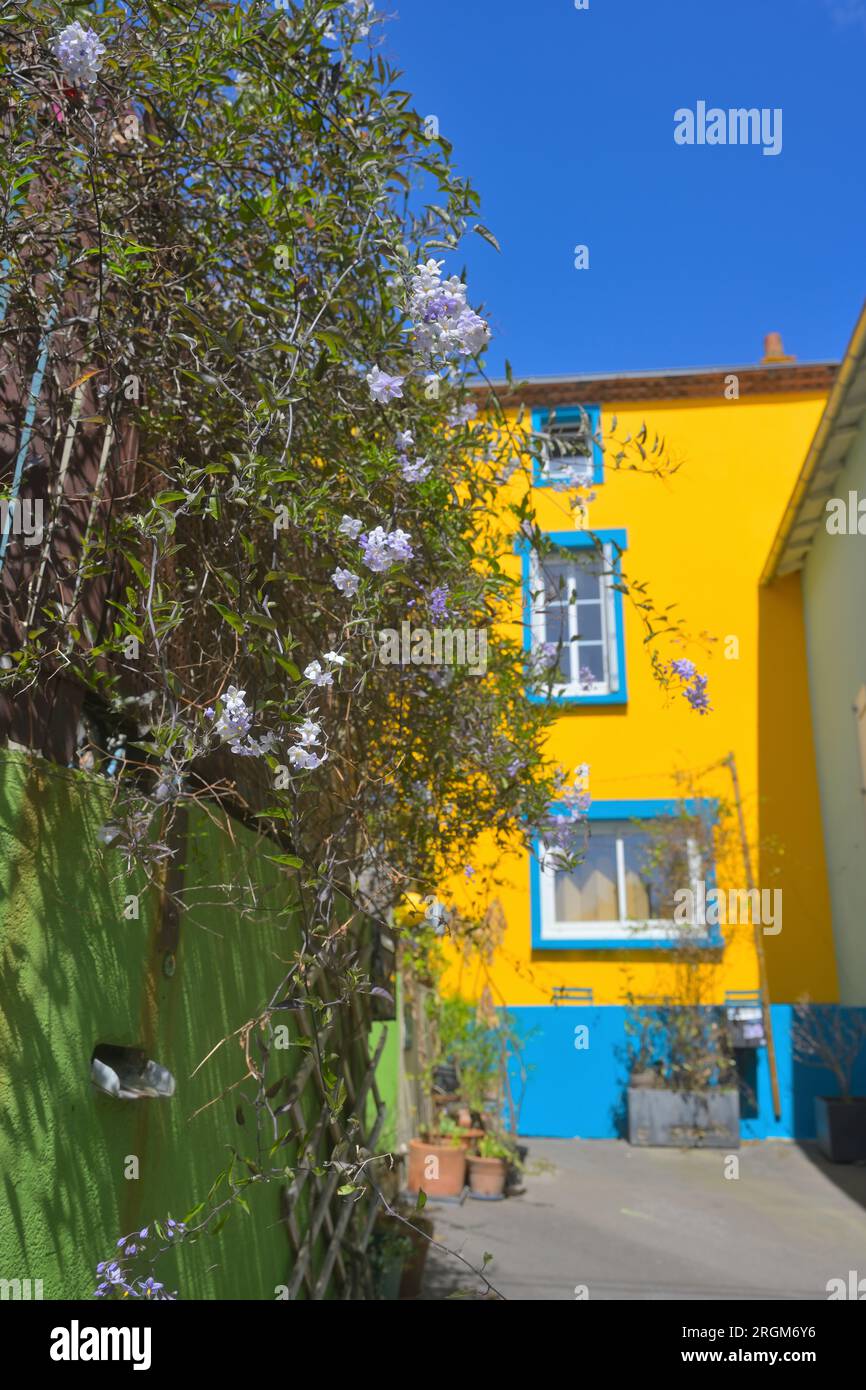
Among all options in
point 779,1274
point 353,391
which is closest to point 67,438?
point 353,391

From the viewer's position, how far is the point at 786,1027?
33.3 feet

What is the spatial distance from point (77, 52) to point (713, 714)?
10.1m

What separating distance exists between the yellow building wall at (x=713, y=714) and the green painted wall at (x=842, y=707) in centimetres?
28

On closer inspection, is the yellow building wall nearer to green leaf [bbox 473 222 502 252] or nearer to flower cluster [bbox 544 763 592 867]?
flower cluster [bbox 544 763 592 867]

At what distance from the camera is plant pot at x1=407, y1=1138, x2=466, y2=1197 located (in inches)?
295

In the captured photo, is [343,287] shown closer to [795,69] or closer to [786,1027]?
[795,69]

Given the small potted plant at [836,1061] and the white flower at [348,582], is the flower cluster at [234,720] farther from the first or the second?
the small potted plant at [836,1061]

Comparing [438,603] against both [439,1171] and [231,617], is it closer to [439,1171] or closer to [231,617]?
[231,617]

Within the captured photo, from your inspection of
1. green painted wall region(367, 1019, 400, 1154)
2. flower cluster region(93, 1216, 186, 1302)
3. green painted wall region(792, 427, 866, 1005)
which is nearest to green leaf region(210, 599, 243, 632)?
flower cluster region(93, 1216, 186, 1302)

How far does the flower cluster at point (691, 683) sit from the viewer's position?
328cm
